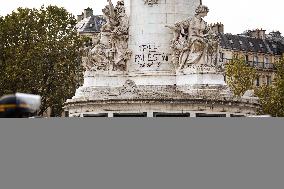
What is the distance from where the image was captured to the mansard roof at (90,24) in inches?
3765

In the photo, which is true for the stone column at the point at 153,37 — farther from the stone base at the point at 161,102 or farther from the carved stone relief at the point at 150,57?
the stone base at the point at 161,102

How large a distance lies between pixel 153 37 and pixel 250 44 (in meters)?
73.3

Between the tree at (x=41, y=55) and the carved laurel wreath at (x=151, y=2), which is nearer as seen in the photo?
the carved laurel wreath at (x=151, y=2)

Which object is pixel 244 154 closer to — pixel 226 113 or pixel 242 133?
pixel 242 133

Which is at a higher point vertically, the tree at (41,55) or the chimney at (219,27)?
the chimney at (219,27)

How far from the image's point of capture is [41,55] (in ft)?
170

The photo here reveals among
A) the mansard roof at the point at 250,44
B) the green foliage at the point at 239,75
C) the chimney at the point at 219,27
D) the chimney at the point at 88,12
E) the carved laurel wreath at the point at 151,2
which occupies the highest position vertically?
the chimney at the point at 88,12

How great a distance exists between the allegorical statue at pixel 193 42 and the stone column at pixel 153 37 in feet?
1.62

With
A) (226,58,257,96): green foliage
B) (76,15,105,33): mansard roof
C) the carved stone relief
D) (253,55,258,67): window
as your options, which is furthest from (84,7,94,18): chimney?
the carved stone relief

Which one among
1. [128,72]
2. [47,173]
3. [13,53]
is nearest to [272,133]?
[47,173]

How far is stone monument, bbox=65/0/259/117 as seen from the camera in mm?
28672

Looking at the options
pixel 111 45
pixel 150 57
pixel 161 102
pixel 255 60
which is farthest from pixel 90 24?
pixel 161 102

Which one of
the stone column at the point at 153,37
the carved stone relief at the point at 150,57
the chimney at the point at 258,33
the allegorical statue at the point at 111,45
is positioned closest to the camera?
the stone column at the point at 153,37

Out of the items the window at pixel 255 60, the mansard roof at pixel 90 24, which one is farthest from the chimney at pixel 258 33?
the mansard roof at pixel 90 24
